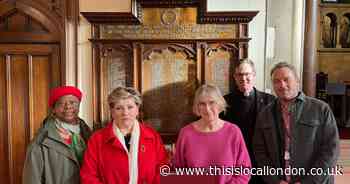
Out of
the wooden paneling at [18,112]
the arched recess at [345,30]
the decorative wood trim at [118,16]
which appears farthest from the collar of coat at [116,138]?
the arched recess at [345,30]

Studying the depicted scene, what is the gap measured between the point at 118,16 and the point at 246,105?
53.1 inches

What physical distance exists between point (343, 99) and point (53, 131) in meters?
3.56

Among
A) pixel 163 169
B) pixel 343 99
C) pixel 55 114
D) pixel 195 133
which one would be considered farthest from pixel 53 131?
pixel 343 99

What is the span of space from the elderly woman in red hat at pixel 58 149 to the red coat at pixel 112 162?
0.44ft

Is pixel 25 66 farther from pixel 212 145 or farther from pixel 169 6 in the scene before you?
pixel 212 145

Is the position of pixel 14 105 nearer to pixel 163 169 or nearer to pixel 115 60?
pixel 115 60

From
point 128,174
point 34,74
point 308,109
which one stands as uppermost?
point 34,74

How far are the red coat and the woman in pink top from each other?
147mm

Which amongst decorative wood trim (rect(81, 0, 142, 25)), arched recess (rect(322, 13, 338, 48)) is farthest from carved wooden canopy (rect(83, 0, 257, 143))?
arched recess (rect(322, 13, 338, 48))

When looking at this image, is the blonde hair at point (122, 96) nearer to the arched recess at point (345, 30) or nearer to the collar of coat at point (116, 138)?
the collar of coat at point (116, 138)

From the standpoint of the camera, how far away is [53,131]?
1899 mm

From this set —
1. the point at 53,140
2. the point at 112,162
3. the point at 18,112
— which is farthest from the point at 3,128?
the point at 112,162

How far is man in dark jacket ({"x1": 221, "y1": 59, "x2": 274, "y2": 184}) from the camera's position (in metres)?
2.14

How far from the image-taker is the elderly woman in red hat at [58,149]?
6.16 feet
